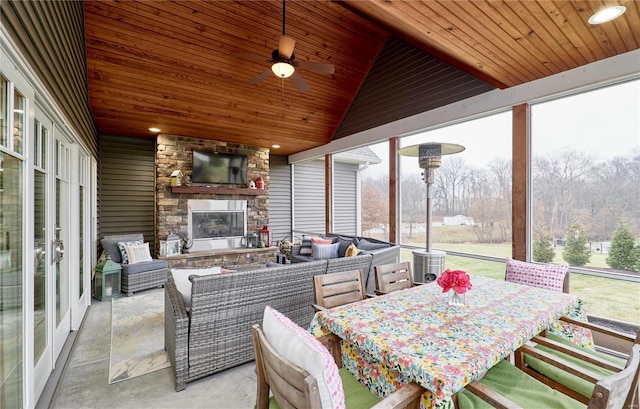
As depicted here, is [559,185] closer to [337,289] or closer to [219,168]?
[337,289]

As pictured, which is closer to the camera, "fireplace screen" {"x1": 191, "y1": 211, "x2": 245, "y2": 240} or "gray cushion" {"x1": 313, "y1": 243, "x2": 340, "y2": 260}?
"gray cushion" {"x1": 313, "y1": 243, "x2": 340, "y2": 260}

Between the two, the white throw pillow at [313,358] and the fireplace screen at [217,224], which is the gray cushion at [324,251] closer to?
the fireplace screen at [217,224]

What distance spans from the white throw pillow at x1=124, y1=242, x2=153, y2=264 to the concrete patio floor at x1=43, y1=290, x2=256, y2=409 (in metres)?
2.19

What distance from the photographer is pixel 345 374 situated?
157 cm

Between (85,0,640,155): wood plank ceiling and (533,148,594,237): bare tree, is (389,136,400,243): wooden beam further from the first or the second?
(533,148,594,237): bare tree

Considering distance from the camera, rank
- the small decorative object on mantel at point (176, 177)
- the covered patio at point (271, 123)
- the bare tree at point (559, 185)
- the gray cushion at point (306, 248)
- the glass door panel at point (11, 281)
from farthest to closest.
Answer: the small decorative object on mantel at point (176, 177)
the gray cushion at point (306, 248)
the bare tree at point (559, 185)
the covered patio at point (271, 123)
the glass door panel at point (11, 281)

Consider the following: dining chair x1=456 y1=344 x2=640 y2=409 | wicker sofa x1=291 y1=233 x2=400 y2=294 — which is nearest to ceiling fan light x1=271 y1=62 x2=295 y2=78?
wicker sofa x1=291 y1=233 x2=400 y2=294

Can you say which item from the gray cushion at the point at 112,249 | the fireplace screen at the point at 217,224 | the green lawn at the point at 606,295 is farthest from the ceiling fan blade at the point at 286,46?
the fireplace screen at the point at 217,224

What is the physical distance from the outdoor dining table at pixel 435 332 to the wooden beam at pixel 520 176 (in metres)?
1.46

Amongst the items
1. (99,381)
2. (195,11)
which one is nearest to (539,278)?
(99,381)

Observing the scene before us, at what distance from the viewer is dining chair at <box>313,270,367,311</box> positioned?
2061mm

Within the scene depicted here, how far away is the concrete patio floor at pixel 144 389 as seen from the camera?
2021mm

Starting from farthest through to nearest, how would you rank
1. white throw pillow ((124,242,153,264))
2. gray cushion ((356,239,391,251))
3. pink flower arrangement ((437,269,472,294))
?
1. white throw pillow ((124,242,153,264))
2. gray cushion ((356,239,391,251))
3. pink flower arrangement ((437,269,472,294))

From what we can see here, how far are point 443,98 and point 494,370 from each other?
3722 mm
